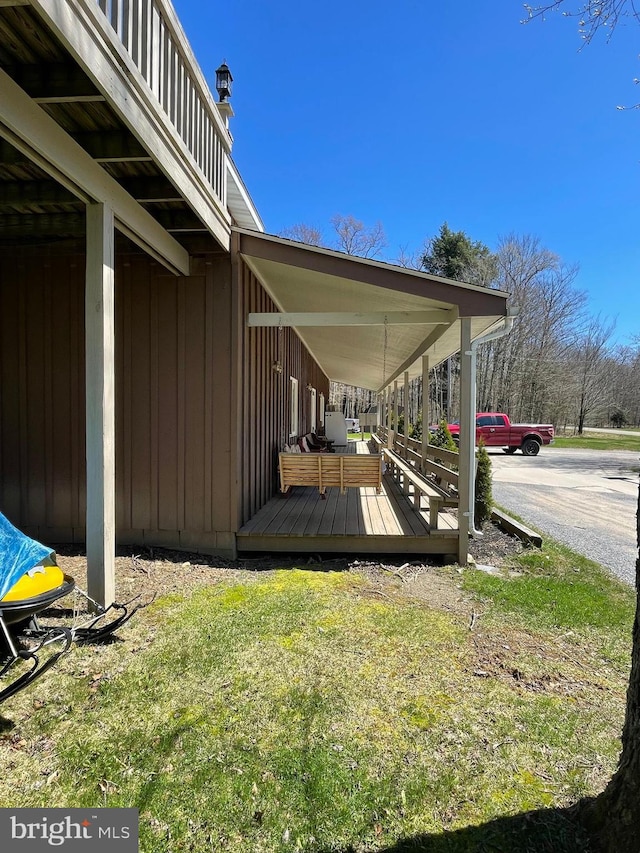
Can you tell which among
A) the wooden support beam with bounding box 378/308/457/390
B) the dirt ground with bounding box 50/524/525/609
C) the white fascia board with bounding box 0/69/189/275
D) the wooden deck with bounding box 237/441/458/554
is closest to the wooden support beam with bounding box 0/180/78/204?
the white fascia board with bounding box 0/69/189/275

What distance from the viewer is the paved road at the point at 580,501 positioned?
552 centimetres

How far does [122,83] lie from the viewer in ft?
7.69

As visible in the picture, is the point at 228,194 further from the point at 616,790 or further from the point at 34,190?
the point at 616,790

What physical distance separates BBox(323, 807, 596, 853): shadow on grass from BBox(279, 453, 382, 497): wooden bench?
396 centimetres

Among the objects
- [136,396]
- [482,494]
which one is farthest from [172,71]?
[482,494]

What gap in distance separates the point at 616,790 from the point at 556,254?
31.9 meters

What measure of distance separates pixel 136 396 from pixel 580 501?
8.13m

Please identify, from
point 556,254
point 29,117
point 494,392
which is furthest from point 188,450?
point 556,254

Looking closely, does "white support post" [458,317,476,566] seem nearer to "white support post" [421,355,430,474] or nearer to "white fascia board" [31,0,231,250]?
"white support post" [421,355,430,474]

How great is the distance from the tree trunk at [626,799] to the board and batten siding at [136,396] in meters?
3.80

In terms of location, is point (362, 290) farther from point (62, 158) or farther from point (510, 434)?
point (510, 434)

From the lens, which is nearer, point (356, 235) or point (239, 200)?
point (239, 200)

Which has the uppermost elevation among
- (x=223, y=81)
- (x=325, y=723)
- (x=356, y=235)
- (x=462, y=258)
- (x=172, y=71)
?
(x=356, y=235)

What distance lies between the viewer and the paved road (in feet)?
18.1
